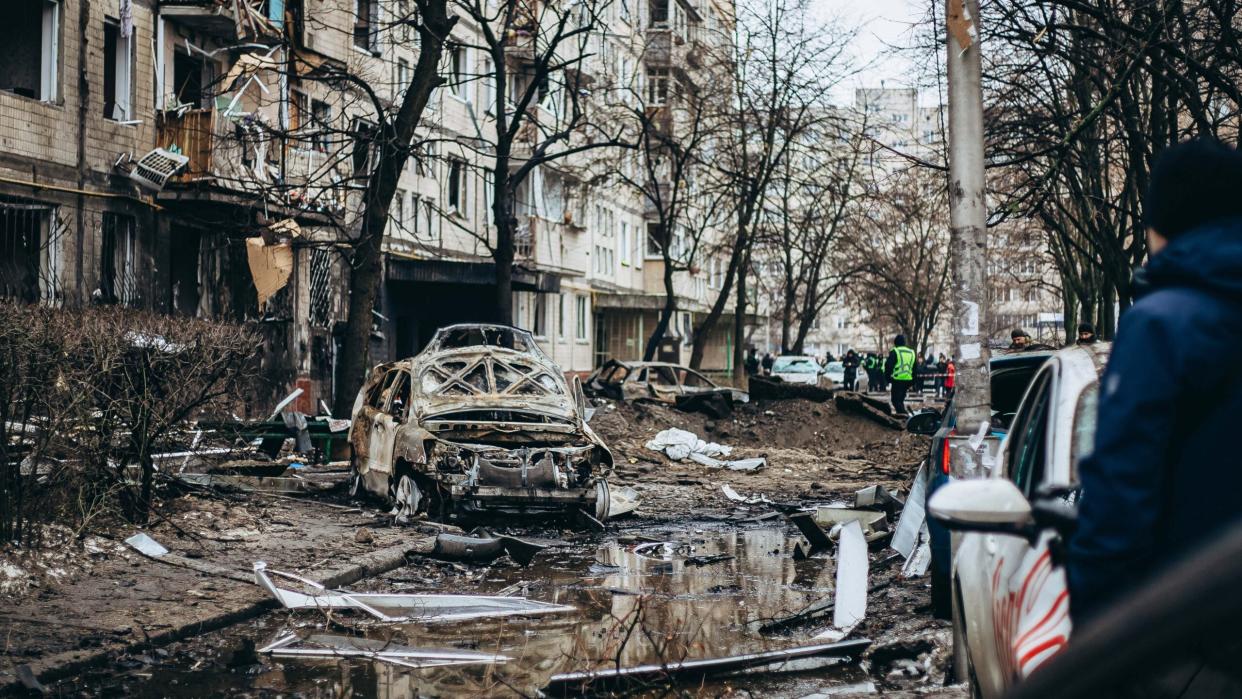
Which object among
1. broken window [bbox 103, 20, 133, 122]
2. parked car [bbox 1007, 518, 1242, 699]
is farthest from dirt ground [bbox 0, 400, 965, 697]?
broken window [bbox 103, 20, 133, 122]

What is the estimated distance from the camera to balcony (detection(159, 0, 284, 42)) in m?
24.6

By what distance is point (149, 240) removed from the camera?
2439 centimetres

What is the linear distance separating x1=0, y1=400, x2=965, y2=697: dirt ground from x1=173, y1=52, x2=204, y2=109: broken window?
1287 centimetres

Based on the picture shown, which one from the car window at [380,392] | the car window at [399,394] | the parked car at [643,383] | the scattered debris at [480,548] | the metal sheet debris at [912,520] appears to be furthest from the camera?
the parked car at [643,383]

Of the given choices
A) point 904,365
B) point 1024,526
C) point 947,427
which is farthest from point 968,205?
point 904,365

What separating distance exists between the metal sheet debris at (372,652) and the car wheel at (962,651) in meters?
2.62

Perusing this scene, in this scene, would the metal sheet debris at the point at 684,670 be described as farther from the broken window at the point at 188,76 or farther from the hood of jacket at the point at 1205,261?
the broken window at the point at 188,76

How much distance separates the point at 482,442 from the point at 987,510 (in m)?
10.7

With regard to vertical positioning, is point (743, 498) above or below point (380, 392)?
below

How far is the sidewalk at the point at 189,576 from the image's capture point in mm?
7336

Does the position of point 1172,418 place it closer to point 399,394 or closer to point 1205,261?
point 1205,261

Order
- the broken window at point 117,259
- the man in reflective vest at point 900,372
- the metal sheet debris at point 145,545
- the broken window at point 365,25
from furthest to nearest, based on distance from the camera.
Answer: the broken window at point 365,25 < the man in reflective vest at point 900,372 < the broken window at point 117,259 < the metal sheet debris at point 145,545

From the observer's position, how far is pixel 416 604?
9.00m

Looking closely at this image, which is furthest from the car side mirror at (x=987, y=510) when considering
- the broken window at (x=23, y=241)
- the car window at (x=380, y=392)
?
the broken window at (x=23, y=241)
